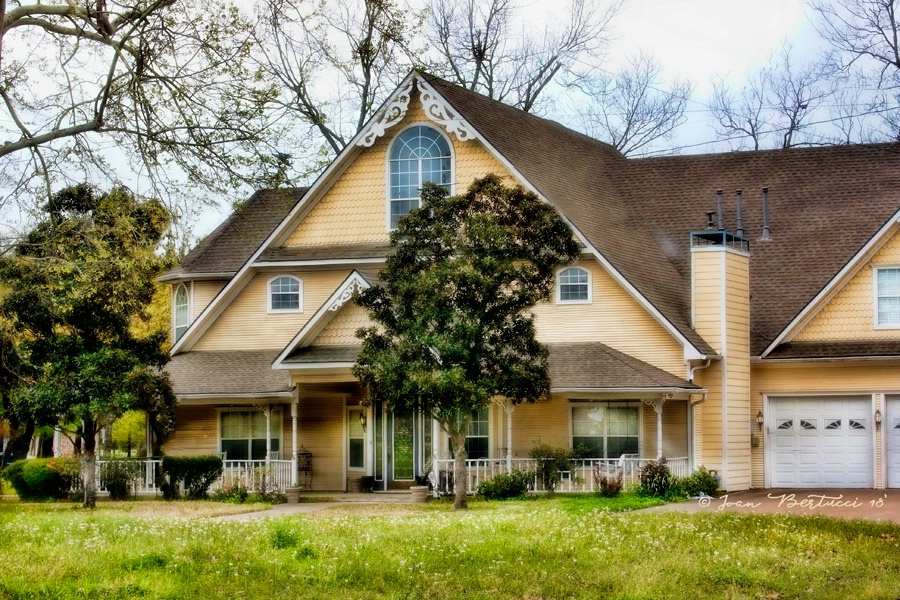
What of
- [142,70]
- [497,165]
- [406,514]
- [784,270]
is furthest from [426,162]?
[142,70]

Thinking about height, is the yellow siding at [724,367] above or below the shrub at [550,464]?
above

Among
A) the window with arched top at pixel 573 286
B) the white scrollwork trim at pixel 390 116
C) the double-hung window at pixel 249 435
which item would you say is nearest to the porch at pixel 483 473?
the double-hung window at pixel 249 435

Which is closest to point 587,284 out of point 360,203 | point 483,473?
point 483,473

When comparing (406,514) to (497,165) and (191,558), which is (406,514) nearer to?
(191,558)

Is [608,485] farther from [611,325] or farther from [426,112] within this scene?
[426,112]

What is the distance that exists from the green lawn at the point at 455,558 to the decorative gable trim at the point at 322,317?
355 inches

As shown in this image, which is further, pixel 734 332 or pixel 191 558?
pixel 734 332

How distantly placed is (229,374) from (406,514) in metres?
9.77

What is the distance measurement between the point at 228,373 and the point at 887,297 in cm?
1538

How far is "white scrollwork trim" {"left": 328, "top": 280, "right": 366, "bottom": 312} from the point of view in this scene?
98.9 ft

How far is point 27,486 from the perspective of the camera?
104 ft

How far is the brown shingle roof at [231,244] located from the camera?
3631 centimetres

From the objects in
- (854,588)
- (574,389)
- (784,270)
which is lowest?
(854,588)

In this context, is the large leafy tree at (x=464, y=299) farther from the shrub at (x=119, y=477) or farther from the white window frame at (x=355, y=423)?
the shrub at (x=119, y=477)
